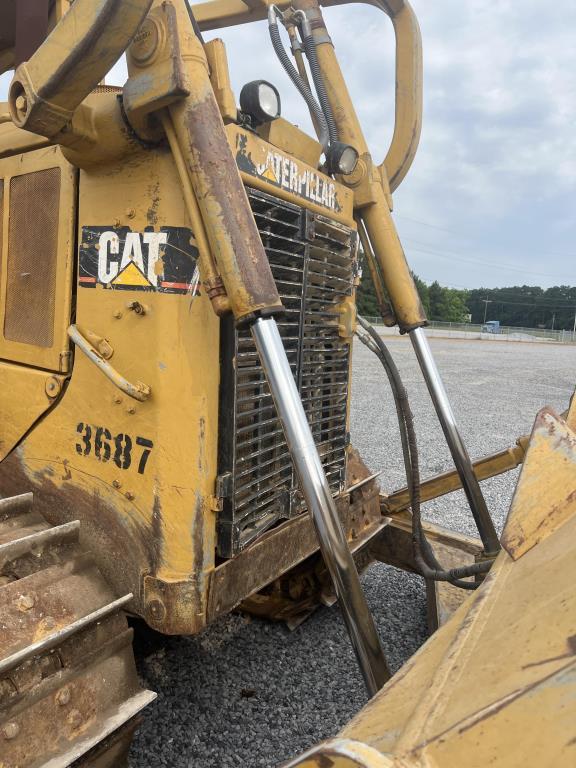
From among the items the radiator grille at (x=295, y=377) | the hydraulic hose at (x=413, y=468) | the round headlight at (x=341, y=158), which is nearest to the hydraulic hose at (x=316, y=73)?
the round headlight at (x=341, y=158)

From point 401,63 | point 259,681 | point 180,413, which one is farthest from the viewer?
point 401,63

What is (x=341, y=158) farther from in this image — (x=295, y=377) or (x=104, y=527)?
(x=104, y=527)

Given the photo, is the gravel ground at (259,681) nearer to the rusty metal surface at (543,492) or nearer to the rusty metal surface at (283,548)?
the rusty metal surface at (283,548)

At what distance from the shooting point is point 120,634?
1.76m

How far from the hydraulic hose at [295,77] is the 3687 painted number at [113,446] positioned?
1588mm

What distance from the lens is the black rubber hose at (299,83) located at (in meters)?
2.74

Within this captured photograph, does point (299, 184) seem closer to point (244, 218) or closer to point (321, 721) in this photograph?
point (244, 218)

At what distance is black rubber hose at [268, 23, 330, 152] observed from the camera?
Result: 2.74m

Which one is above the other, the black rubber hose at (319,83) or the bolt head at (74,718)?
the black rubber hose at (319,83)

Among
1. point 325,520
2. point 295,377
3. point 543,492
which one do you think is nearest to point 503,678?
point 543,492

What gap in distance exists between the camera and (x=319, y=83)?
2.88 m

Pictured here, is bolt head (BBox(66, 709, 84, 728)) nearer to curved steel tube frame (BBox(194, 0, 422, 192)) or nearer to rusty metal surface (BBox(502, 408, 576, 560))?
rusty metal surface (BBox(502, 408, 576, 560))

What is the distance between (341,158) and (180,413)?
54.1 inches

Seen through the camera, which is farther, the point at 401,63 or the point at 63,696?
the point at 401,63
